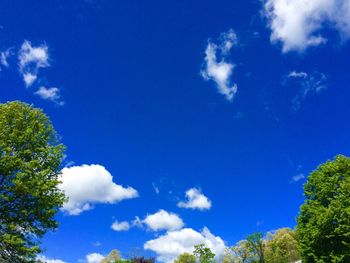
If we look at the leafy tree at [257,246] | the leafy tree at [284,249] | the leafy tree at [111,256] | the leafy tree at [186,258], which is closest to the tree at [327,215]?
the leafy tree at [257,246]

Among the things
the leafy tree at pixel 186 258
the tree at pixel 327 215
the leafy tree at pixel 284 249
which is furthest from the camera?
the leafy tree at pixel 186 258

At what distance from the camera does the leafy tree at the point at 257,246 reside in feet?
278

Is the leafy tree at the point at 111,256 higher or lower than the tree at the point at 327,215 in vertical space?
higher

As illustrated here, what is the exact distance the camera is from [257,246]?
86062 mm

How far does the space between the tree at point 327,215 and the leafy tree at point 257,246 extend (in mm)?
31268

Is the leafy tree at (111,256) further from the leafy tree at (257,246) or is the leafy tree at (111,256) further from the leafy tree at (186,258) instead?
the leafy tree at (257,246)

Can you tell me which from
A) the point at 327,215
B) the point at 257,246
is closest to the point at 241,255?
the point at 257,246

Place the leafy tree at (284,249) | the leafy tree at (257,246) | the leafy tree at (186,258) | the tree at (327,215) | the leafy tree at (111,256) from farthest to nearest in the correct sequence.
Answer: the leafy tree at (111,256), the leafy tree at (186,258), the leafy tree at (284,249), the leafy tree at (257,246), the tree at (327,215)

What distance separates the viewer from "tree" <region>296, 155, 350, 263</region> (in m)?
47.5

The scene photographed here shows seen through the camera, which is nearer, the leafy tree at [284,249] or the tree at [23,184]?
the tree at [23,184]

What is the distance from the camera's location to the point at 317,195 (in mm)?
53062

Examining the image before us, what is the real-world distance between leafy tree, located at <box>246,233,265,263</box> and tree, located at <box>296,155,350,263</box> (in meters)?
31.3

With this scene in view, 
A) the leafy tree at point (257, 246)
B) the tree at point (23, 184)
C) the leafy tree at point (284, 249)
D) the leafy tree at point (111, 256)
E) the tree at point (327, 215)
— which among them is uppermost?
the leafy tree at point (111, 256)

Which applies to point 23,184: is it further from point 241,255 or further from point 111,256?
point 111,256
